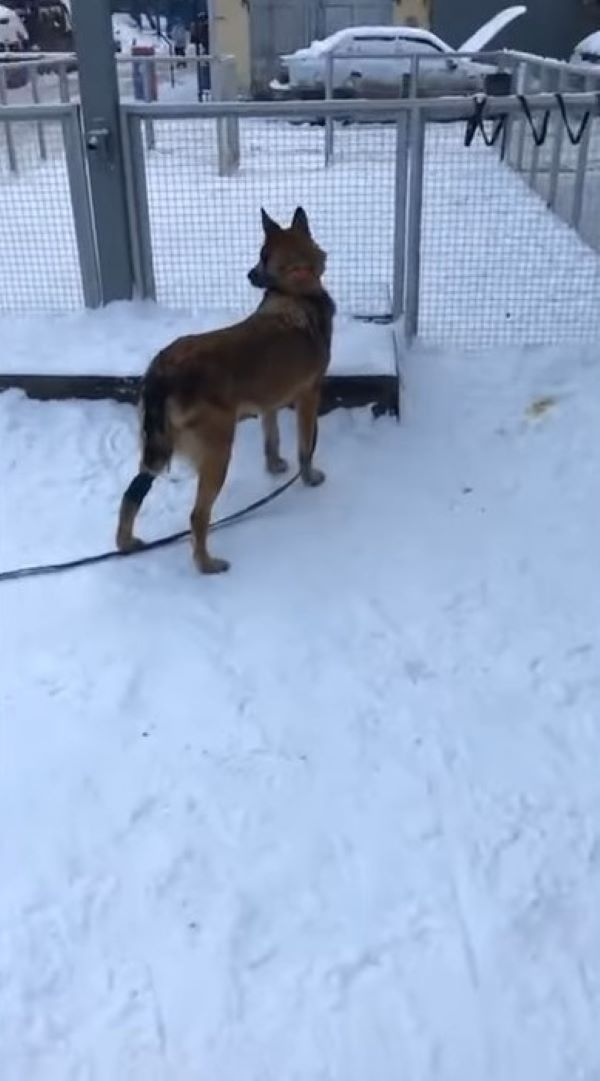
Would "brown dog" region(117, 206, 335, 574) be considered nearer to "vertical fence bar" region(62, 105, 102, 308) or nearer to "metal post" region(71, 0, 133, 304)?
"metal post" region(71, 0, 133, 304)

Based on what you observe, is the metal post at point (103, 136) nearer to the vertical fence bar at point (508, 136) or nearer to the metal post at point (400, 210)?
the metal post at point (400, 210)

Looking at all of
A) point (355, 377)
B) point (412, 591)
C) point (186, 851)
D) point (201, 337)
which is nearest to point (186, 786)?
point (186, 851)

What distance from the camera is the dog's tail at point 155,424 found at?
10.3 feet

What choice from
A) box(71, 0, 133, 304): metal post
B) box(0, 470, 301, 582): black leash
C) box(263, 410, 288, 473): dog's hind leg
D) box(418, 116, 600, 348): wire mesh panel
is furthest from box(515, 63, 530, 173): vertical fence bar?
box(0, 470, 301, 582): black leash

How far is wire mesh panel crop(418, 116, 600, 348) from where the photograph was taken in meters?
4.96

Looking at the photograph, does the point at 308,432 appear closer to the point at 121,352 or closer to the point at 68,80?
the point at 121,352

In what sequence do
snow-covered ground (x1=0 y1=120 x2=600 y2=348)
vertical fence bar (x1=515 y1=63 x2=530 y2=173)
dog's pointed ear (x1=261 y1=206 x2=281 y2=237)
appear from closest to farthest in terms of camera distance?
dog's pointed ear (x1=261 y1=206 x2=281 y2=237) → snow-covered ground (x1=0 y1=120 x2=600 y2=348) → vertical fence bar (x1=515 y1=63 x2=530 y2=173)

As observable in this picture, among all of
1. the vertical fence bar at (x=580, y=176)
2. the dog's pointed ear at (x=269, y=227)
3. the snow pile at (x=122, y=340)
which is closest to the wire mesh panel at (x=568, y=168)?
the vertical fence bar at (x=580, y=176)

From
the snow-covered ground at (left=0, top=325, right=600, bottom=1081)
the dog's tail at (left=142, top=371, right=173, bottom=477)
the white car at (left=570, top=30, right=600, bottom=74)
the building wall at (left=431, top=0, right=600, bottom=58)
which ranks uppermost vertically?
the building wall at (left=431, top=0, right=600, bottom=58)

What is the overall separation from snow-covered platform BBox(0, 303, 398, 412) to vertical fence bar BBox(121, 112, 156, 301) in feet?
0.42

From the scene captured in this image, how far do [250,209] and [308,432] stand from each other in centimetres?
329

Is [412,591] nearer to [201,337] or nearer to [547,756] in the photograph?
[547,756]

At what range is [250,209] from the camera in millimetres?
6445

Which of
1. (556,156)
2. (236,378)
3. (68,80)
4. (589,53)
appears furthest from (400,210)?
(68,80)
